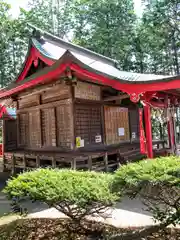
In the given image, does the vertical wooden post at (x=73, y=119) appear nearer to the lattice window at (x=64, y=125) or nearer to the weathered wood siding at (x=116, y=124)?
the lattice window at (x=64, y=125)

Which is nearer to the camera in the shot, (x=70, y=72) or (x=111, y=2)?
(x=70, y=72)

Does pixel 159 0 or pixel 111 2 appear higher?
pixel 111 2

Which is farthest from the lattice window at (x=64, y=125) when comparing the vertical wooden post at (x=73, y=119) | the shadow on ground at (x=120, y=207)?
the shadow on ground at (x=120, y=207)

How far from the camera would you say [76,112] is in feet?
24.7

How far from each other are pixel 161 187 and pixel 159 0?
22.4 m

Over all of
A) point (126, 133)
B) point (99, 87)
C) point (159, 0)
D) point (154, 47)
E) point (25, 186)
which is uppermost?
point (159, 0)

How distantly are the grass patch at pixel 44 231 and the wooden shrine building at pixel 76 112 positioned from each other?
8.10 feet

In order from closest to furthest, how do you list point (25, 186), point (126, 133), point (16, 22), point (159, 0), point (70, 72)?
point (25, 186) < point (70, 72) < point (126, 133) < point (159, 0) < point (16, 22)

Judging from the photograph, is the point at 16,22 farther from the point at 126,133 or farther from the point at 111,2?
the point at 126,133

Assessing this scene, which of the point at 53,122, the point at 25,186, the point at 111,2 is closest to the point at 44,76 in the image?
the point at 53,122

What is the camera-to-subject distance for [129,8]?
22984 millimetres

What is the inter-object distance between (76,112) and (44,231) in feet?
15.2

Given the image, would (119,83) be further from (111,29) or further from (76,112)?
(111,29)

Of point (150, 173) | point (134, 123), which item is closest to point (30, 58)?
point (134, 123)
